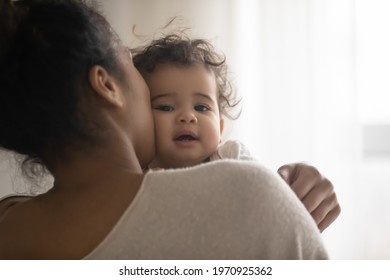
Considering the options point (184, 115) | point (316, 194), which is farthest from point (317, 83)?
point (316, 194)

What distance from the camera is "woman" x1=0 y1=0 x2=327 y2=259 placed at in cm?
75

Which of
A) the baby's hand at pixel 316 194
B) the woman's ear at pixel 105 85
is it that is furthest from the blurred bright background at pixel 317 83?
the woman's ear at pixel 105 85

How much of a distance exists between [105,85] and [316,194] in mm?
509

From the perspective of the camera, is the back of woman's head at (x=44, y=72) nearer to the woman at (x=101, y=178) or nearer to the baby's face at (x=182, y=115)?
the woman at (x=101, y=178)

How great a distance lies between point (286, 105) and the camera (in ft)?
8.46

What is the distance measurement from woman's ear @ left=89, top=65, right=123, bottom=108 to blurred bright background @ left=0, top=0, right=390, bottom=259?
1.60 m

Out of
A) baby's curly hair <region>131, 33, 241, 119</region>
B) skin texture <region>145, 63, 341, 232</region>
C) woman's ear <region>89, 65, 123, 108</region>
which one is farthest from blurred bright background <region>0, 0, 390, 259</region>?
woman's ear <region>89, 65, 123, 108</region>

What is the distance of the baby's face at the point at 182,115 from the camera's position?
4.12 ft

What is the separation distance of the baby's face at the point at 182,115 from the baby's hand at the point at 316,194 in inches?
10.0

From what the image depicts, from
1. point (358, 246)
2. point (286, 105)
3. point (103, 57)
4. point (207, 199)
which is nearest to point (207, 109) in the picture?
point (103, 57)

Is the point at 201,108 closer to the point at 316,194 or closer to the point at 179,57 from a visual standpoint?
the point at 179,57

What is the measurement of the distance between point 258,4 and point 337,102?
2.08 ft

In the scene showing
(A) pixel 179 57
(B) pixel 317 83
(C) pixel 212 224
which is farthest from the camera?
(B) pixel 317 83

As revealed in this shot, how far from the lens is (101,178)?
82 cm
